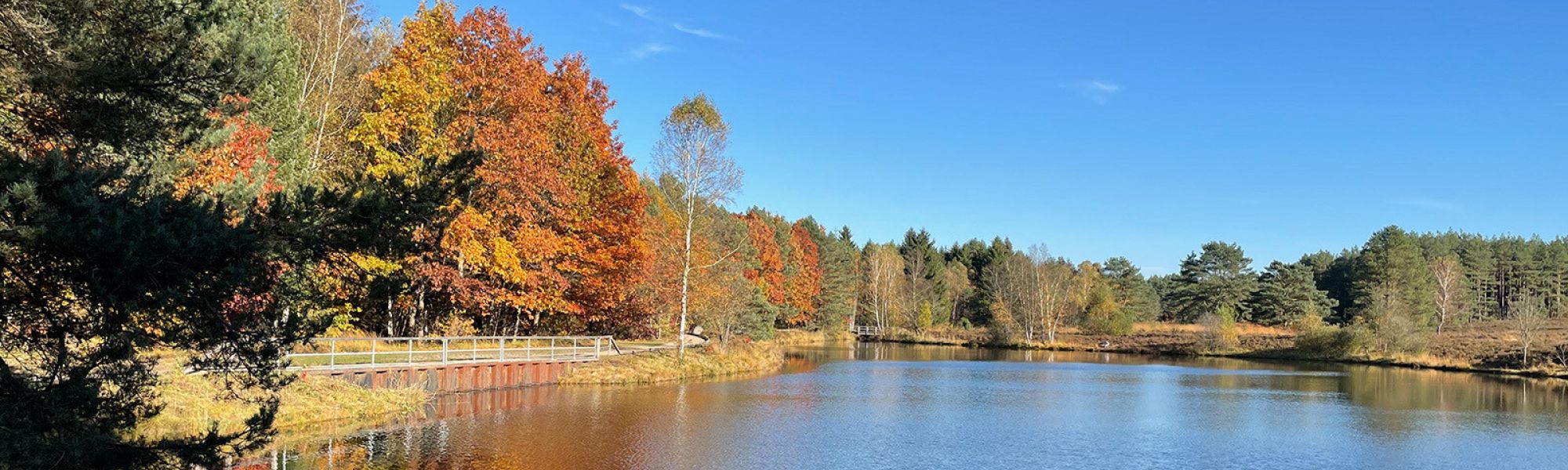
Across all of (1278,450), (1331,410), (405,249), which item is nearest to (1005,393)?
(1331,410)

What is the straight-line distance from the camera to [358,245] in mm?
8594

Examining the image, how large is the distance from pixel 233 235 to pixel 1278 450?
1939 centimetres

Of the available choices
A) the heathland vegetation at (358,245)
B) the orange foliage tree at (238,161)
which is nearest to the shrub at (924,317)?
the heathland vegetation at (358,245)

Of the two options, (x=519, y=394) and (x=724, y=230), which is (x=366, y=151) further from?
(x=724, y=230)

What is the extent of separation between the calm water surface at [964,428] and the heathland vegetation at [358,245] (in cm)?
317

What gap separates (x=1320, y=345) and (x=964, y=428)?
153 feet

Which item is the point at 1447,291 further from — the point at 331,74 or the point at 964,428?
the point at 331,74

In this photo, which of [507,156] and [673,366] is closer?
[507,156]

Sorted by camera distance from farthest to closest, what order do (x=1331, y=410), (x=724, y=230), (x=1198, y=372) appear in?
(x=724, y=230), (x=1198, y=372), (x=1331, y=410)

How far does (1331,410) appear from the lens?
92.2 feet

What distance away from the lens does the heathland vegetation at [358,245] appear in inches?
299

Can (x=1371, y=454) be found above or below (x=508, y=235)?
below

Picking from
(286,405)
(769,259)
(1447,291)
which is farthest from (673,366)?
(1447,291)

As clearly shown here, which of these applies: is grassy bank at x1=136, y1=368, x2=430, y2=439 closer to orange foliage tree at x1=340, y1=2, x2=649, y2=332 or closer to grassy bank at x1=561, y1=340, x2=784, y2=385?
orange foliage tree at x1=340, y1=2, x2=649, y2=332
